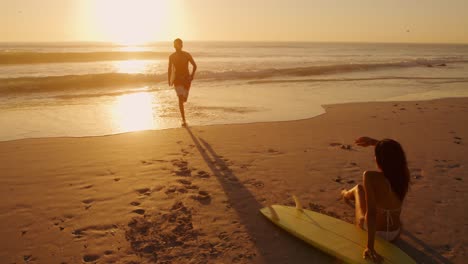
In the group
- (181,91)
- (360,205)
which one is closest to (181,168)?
(360,205)

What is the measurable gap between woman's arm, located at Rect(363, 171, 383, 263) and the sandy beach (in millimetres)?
450

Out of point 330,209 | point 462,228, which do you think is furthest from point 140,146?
point 462,228

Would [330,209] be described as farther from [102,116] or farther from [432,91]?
[432,91]

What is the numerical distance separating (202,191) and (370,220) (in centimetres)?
224

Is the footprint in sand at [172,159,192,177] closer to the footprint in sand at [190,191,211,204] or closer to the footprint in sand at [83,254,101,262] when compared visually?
the footprint in sand at [190,191,211,204]

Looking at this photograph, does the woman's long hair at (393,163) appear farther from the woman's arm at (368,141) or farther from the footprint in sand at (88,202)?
the footprint in sand at (88,202)

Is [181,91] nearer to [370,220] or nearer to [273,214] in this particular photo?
[273,214]

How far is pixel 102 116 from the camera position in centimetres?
954

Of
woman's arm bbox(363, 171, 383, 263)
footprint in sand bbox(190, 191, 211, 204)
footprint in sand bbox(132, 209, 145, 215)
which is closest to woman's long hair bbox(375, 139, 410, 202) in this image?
woman's arm bbox(363, 171, 383, 263)

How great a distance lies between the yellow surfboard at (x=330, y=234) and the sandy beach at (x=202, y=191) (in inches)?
4.3

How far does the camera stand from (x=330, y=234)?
368 centimetres

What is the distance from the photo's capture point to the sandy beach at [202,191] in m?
3.58

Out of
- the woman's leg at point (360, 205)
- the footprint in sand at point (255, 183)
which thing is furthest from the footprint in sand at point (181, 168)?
the woman's leg at point (360, 205)

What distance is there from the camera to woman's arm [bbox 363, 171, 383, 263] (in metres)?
3.21
